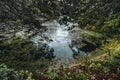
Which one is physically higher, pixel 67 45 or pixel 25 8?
pixel 25 8

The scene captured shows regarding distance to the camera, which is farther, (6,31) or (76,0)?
(76,0)

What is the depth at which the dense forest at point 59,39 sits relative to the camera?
1086cm

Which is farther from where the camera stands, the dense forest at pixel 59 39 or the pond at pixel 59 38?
the pond at pixel 59 38

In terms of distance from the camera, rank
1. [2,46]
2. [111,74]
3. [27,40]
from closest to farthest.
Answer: [111,74], [2,46], [27,40]

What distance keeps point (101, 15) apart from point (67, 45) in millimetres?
3420

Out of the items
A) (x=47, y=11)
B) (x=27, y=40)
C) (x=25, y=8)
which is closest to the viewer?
(x=27, y=40)

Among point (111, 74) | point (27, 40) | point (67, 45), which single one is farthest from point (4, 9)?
point (111, 74)

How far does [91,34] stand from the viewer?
14.6 meters

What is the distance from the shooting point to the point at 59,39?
46.8 feet

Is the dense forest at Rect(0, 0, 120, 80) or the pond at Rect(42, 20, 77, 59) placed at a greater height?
the dense forest at Rect(0, 0, 120, 80)

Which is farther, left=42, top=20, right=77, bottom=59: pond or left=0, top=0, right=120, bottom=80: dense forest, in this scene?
left=42, top=20, right=77, bottom=59: pond

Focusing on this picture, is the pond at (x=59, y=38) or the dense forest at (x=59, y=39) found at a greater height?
the dense forest at (x=59, y=39)

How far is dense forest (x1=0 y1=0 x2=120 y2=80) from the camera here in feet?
35.6

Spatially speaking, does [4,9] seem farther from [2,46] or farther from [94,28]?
[94,28]
